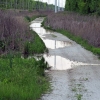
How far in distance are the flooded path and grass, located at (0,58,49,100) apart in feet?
0.95

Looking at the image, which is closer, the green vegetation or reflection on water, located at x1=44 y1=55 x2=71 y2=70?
the green vegetation

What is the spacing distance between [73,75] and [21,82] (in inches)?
91.8

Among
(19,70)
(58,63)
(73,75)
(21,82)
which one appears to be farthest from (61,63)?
(21,82)

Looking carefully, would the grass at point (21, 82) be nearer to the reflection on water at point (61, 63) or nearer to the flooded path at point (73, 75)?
the flooded path at point (73, 75)

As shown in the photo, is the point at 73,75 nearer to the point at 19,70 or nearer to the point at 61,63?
the point at 19,70

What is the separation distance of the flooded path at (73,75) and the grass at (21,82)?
290 mm

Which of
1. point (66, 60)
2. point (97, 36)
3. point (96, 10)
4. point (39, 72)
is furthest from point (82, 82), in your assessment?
point (96, 10)

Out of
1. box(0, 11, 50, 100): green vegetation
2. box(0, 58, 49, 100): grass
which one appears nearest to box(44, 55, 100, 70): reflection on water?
box(0, 11, 50, 100): green vegetation

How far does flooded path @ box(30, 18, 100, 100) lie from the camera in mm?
7295

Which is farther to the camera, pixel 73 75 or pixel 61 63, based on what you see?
pixel 61 63

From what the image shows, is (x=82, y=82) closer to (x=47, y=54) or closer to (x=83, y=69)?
(x=83, y=69)

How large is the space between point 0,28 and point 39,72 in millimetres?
4732

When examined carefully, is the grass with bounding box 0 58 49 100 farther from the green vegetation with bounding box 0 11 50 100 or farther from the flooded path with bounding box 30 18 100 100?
the flooded path with bounding box 30 18 100 100

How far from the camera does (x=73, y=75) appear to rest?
30.9 ft
